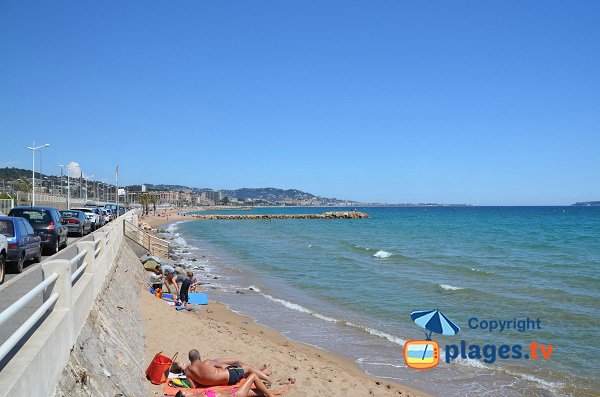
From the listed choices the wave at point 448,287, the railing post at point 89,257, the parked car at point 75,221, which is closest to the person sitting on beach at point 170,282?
the parked car at point 75,221

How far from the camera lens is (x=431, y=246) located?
146 feet

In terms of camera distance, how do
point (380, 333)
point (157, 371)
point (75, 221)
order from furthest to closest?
point (75, 221) < point (380, 333) < point (157, 371)

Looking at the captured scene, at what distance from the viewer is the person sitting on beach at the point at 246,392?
7762mm

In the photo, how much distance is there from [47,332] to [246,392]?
13.3 ft

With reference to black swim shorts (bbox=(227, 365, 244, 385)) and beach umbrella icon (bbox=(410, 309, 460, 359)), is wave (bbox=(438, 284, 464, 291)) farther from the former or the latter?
black swim shorts (bbox=(227, 365, 244, 385))

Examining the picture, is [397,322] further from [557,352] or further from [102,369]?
[102,369]

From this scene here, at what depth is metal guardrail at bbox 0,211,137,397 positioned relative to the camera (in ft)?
11.9

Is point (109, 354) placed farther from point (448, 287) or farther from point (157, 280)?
point (448, 287)

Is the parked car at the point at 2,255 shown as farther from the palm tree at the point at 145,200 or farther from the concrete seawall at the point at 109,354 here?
the palm tree at the point at 145,200

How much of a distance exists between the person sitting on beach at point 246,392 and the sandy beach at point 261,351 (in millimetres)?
563

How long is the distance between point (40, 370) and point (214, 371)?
4575 millimetres

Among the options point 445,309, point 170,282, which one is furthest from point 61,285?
point 445,309

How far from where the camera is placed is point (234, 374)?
337 inches

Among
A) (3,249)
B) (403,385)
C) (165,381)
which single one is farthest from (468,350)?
(3,249)
